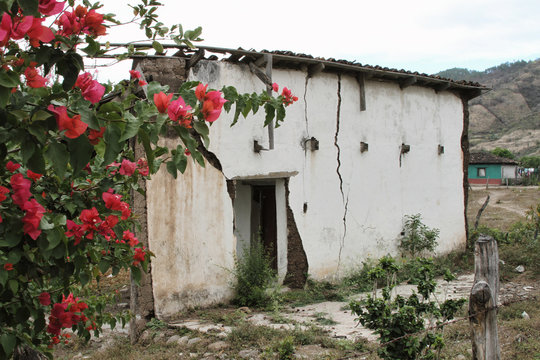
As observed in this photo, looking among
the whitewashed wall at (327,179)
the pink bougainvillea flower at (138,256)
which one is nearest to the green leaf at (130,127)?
the pink bougainvillea flower at (138,256)

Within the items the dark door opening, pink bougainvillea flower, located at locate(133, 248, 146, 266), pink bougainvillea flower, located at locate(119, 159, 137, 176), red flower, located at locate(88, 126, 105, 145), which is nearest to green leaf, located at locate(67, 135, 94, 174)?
red flower, located at locate(88, 126, 105, 145)

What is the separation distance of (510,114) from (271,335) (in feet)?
209

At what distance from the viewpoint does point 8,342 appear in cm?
167

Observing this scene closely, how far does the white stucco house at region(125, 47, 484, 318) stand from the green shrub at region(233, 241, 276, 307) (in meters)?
0.19

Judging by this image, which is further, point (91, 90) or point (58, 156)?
point (91, 90)

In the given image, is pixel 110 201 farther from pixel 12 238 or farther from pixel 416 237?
pixel 416 237

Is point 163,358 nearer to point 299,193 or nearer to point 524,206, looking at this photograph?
point 299,193

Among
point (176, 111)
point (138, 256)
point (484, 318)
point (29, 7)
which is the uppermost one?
point (29, 7)

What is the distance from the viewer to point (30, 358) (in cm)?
285

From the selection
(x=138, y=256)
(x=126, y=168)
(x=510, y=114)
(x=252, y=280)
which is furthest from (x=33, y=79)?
(x=510, y=114)

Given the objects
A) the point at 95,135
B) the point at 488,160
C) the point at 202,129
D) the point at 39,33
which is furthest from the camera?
the point at 488,160

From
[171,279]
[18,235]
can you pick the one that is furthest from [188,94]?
[171,279]

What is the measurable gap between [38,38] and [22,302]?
1.10 meters

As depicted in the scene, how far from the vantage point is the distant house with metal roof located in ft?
116
